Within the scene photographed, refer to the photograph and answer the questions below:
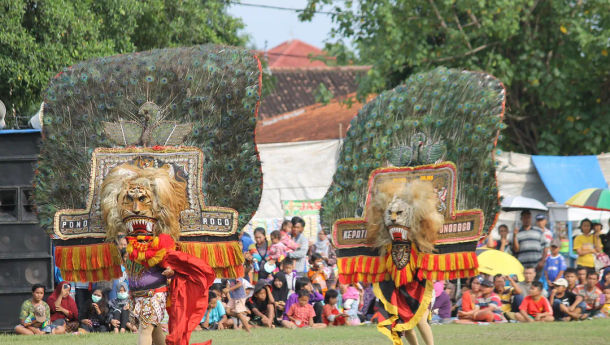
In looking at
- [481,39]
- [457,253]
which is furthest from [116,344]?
[481,39]

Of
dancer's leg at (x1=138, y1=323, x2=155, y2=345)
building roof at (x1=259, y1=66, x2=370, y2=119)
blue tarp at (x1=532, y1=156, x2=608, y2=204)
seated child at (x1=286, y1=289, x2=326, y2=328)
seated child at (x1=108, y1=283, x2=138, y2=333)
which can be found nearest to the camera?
dancer's leg at (x1=138, y1=323, x2=155, y2=345)

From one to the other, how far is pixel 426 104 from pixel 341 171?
3.89 ft

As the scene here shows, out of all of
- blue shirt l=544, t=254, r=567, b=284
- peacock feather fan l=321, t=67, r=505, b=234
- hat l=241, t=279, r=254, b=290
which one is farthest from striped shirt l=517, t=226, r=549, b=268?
peacock feather fan l=321, t=67, r=505, b=234

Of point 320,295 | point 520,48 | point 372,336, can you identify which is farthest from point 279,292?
point 520,48

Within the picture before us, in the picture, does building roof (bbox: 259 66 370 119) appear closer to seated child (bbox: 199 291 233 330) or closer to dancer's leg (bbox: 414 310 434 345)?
seated child (bbox: 199 291 233 330)

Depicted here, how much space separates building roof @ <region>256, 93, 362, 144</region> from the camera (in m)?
28.5

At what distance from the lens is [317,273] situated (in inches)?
559

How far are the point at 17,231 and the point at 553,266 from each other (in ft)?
27.7

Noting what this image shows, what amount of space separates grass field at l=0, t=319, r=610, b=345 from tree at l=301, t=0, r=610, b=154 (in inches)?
283

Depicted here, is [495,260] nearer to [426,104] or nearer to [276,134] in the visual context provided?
[426,104]

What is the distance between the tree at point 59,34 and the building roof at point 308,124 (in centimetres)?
1056

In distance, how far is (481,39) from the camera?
1941 centimetres

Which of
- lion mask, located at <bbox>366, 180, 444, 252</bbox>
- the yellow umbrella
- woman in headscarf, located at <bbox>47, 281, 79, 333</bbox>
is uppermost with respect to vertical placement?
lion mask, located at <bbox>366, 180, 444, 252</bbox>

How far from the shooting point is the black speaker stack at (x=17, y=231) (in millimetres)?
11914
